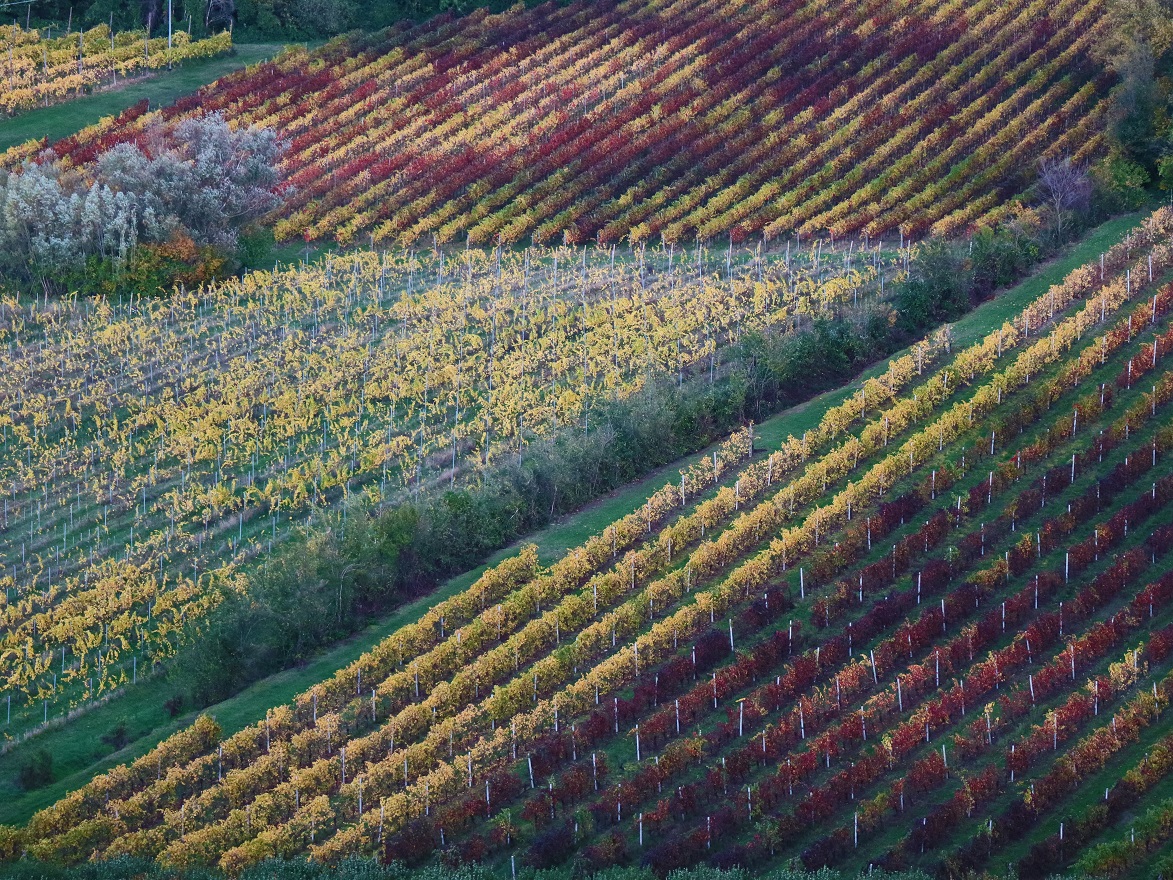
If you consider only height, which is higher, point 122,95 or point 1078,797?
point 122,95

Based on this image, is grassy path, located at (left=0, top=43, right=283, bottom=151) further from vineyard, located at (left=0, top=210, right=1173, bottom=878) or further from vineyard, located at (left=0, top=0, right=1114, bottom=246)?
vineyard, located at (left=0, top=210, right=1173, bottom=878)

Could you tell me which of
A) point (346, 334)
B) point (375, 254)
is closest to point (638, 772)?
point (346, 334)

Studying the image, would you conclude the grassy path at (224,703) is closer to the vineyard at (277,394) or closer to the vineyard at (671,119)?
the vineyard at (277,394)

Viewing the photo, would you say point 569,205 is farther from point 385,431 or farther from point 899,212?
point 385,431

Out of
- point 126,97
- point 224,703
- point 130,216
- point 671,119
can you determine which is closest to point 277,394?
point 130,216

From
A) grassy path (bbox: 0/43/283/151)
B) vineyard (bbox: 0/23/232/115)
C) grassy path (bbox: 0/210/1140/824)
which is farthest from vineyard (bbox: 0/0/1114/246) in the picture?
grassy path (bbox: 0/210/1140/824)

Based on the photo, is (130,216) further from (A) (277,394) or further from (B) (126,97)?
(B) (126,97)

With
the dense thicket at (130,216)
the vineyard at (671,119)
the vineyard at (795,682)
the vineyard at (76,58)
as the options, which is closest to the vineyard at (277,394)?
the vineyard at (795,682)
